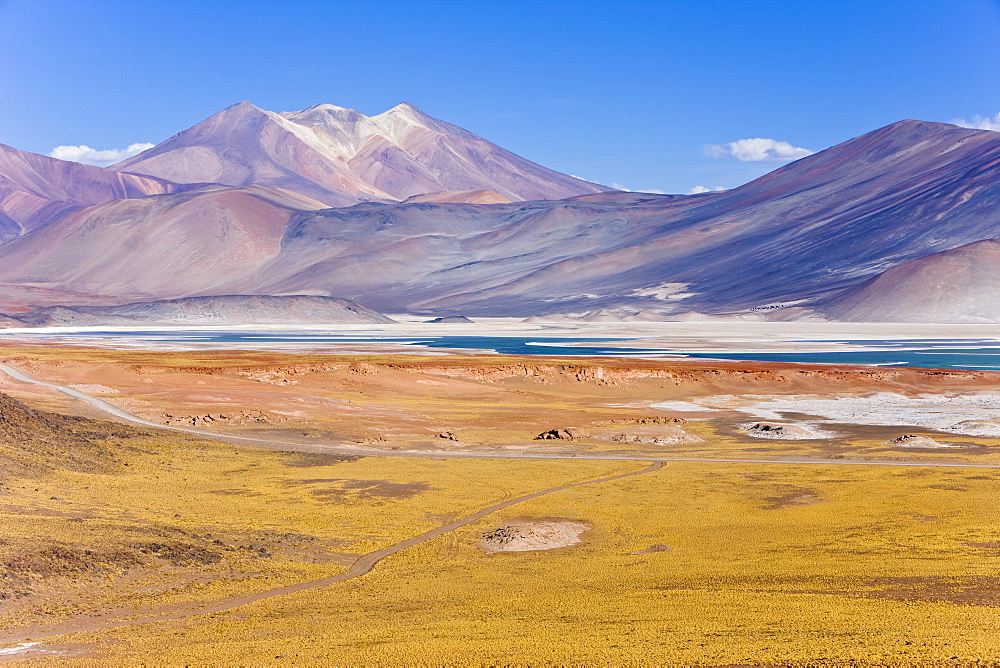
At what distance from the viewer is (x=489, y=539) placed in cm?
2041

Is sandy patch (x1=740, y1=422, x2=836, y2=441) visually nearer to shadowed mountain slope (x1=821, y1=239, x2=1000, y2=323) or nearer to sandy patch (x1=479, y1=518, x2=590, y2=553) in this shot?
sandy patch (x1=479, y1=518, x2=590, y2=553)

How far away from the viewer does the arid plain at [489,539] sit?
13258 mm

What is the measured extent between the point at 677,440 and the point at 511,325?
123 metres

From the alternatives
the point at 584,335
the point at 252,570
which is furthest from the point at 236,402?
the point at 584,335

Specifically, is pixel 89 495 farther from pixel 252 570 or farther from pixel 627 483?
pixel 627 483

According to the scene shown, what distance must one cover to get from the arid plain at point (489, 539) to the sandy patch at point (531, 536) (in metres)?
0.06

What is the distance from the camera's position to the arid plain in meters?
13.3

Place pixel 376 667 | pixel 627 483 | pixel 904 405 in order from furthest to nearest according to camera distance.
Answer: pixel 904 405 → pixel 627 483 → pixel 376 667

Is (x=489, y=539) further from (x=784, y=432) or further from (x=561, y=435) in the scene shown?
(x=784, y=432)

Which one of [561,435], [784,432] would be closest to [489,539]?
[561,435]

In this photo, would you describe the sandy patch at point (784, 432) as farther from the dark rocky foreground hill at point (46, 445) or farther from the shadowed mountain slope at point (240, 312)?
the shadowed mountain slope at point (240, 312)

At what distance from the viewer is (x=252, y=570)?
17766 millimetres

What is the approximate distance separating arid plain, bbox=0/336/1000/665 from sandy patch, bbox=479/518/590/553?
0.06 m

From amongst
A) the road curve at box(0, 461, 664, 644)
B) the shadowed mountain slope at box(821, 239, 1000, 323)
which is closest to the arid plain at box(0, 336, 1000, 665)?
the road curve at box(0, 461, 664, 644)
